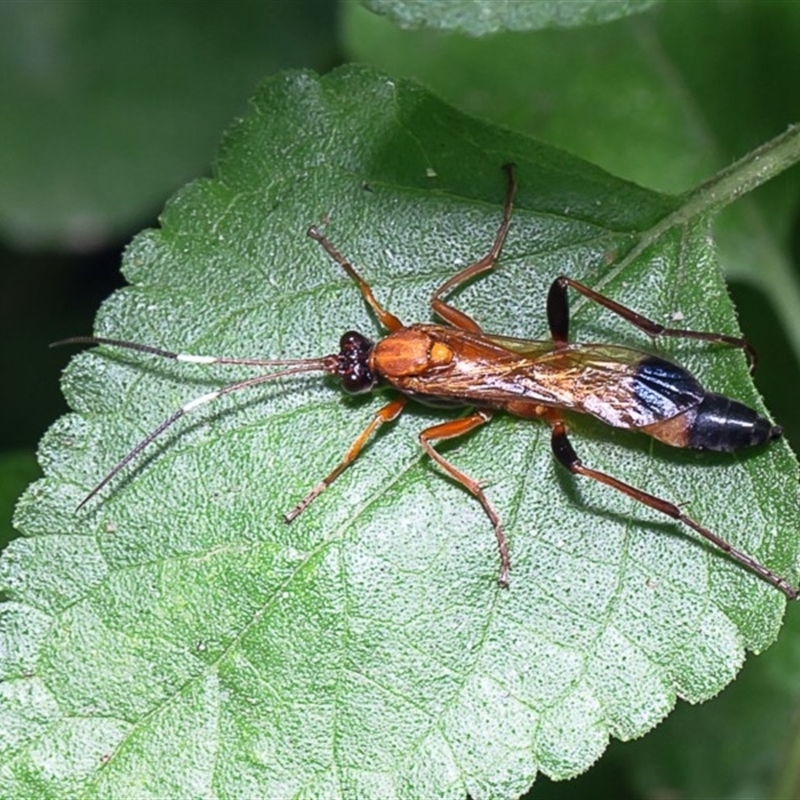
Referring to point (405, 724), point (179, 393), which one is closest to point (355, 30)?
point (179, 393)

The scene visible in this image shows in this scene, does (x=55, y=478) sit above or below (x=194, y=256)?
below

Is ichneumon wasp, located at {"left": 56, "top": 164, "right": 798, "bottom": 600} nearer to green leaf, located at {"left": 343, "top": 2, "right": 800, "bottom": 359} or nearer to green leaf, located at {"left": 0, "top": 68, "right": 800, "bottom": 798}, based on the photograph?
green leaf, located at {"left": 0, "top": 68, "right": 800, "bottom": 798}

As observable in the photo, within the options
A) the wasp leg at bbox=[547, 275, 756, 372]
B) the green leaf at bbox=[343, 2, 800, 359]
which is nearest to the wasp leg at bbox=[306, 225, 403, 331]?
the wasp leg at bbox=[547, 275, 756, 372]

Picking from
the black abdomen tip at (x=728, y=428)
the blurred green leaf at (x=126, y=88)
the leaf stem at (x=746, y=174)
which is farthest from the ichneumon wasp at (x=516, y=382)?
the blurred green leaf at (x=126, y=88)

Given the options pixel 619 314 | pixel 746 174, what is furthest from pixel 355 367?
pixel 746 174

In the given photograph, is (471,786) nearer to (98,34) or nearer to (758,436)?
(758,436)

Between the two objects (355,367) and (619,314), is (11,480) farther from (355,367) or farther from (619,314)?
(619,314)
